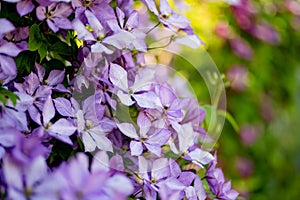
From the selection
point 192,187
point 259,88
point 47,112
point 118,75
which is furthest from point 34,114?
point 259,88

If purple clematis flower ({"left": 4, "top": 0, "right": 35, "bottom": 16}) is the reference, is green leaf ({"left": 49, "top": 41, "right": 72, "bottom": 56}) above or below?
below

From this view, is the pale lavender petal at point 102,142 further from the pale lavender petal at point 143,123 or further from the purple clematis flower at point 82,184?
the purple clematis flower at point 82,184

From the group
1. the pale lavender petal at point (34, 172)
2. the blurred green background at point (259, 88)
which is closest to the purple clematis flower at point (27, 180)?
the pale lavender petal at point (34, 172)

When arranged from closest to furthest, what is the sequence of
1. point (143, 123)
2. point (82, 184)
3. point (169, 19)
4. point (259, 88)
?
point (82, 184) → point (143, 123) → point (169, 19) → point (259, 88)

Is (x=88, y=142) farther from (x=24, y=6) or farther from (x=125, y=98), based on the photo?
(x=24, y=6)

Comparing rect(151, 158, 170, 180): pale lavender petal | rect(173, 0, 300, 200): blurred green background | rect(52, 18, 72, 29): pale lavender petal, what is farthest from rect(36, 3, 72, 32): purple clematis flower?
rect(173, 0, 300, 200): blurred green background

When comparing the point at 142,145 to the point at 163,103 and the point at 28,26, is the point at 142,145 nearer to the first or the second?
the point at 163,103

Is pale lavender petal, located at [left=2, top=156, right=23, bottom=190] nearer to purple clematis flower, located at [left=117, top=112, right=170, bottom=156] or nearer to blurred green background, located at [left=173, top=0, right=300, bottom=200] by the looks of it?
purple clematis flower, located at [left=117, top=112, right=170, bottom=156]
